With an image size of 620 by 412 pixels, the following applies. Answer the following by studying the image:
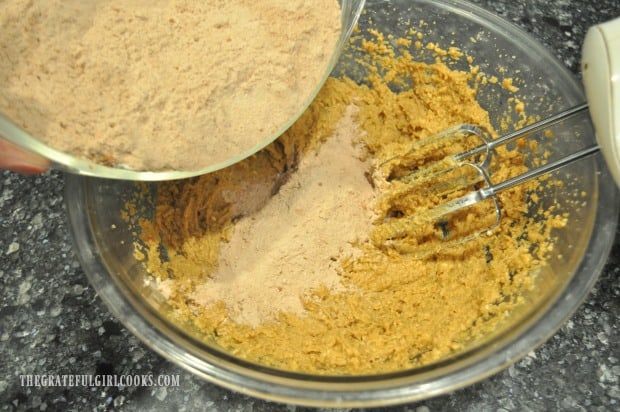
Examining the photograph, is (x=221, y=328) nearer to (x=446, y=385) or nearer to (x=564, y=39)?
(x=446, y=385)

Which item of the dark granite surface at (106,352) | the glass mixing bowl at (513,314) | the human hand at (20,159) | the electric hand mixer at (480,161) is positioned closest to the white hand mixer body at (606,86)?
the electric hand mixer at (480,161)

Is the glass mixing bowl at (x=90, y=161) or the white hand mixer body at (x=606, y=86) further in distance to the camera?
the white hand mixer body at (x=606, y=86)

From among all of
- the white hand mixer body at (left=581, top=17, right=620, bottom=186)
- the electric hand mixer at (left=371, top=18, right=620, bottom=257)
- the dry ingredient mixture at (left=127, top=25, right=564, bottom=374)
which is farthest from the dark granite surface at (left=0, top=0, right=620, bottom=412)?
the white hand mixer body at (left=581, top=17, right=620, bottom=186)

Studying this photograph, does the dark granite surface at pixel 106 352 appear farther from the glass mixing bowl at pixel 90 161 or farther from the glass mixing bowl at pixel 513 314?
the glass mixing bowl at pixel 90 161

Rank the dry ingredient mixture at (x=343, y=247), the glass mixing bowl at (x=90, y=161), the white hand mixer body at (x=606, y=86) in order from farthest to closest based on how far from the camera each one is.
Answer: the dry ingredient mixture at (x=343, y=247), the white hand mixer body at (x=606, y=86), the glass mixing bowl at (x=90, y=161)

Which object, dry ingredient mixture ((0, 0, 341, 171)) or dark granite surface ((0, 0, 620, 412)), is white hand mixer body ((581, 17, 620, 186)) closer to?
dark granite surface ((0, 0, 620, 412))

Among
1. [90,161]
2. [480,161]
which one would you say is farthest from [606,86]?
[90,161]

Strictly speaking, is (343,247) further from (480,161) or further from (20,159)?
(20,159)
